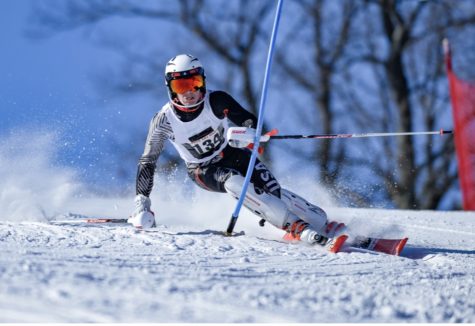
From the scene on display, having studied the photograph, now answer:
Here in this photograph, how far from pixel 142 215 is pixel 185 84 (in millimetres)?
903


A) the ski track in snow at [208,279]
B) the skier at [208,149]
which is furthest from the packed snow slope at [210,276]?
the skier at [208,149]

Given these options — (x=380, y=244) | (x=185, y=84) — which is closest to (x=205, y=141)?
(x=185, y=84)

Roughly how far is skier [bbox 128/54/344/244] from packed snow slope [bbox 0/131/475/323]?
31cm

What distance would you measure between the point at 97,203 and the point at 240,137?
3.40 meters

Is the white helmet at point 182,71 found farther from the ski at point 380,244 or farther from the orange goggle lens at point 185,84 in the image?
the ski at point 380,244

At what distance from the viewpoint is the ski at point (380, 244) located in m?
4.74

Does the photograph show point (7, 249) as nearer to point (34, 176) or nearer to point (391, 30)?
point (34, 176)

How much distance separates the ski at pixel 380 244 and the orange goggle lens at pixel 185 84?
1.44 m

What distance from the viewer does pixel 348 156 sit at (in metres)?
18.0

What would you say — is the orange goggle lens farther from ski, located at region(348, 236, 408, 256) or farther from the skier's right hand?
ski, located at region(348, 236, 408, 256)

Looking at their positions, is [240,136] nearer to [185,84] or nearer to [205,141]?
[205,141]

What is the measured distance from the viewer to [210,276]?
→ 3465 mm

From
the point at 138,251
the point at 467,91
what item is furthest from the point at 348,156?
the point at 138,251

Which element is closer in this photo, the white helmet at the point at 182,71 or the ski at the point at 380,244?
the ski at the point at 380,244
